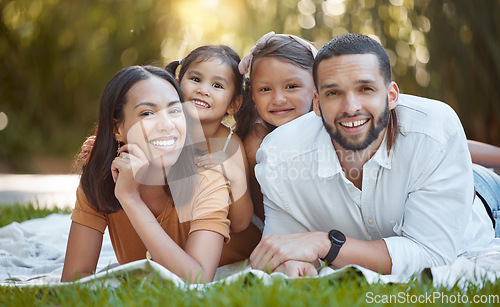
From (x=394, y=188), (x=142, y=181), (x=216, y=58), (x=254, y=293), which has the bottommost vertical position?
(x=254, y=293)

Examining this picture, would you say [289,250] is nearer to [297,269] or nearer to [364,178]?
[297,269]

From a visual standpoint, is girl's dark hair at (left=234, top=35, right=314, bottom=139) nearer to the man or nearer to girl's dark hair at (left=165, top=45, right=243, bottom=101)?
girl's dark hair at (left=165, top=45, right=243, bottom=101)

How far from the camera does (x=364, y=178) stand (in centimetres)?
271

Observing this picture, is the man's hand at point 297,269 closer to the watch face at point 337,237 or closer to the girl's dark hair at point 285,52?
the watch face at point 337,237

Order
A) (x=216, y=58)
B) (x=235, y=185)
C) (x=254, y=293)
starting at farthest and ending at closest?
(x=216, y=58) → (x=235, y=185) → (x=254, y=293)

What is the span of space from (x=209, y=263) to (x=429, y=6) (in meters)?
6.86

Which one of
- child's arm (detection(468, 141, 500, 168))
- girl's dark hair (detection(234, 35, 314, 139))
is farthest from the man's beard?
child's arm (detection(468, 141, 500, 168))

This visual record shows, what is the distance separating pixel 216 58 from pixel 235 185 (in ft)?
3.04

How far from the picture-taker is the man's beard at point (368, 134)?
2.70 m

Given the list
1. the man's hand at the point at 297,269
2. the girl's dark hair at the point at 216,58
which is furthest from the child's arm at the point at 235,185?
the girl's dark hair at the point at 216,58

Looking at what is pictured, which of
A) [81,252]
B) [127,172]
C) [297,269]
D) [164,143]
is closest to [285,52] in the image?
[164,143]

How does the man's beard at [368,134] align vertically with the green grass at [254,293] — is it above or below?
above

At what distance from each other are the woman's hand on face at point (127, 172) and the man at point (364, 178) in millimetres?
625

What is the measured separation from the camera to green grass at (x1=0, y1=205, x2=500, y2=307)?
6.02 feet
